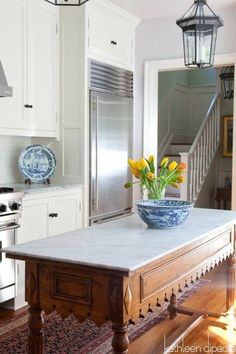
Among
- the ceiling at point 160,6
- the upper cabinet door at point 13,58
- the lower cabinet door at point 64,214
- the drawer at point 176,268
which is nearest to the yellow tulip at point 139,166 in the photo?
the drawer at point 176,268

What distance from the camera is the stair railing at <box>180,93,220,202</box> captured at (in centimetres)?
649

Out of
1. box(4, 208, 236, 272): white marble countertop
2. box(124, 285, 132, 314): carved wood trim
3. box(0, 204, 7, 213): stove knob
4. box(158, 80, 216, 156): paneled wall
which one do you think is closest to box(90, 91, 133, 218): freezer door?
box(0, 204, 7, 213): stove knob

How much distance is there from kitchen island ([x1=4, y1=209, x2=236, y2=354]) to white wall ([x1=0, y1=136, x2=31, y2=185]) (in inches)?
85.0

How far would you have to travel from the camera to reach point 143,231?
95.4 inches

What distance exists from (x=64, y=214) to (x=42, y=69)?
1372 mm

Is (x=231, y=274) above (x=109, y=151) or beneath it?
beneath

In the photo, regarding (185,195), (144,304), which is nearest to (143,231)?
(144,304)

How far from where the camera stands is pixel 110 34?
4.70 metres

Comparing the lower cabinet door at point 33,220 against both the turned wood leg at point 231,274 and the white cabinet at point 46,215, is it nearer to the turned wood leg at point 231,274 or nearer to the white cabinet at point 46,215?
the white cabinet at point 46,215

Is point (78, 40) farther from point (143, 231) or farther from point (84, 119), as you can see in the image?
point (143, 231)

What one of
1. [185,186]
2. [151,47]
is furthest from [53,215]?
[185,186]

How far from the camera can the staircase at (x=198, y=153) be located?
21.3 ft

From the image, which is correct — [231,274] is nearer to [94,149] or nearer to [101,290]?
[101,290]

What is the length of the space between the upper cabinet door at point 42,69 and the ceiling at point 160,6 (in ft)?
2.52
